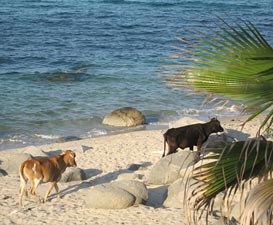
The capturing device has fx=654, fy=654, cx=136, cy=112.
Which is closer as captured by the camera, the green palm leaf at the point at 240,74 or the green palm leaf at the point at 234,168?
the green palm leaf at the point at 240,74

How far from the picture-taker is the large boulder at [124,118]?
20.7 meters

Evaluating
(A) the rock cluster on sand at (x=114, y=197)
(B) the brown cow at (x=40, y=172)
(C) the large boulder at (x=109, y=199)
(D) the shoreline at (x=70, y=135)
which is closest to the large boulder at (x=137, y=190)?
(A) the rock cluster on sand at (x=114, y=197)

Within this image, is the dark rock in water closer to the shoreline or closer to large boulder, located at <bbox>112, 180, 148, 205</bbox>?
the shoreline

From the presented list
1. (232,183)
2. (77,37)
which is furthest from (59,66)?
(232,183)

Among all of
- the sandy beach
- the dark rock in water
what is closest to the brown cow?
the sandy beach

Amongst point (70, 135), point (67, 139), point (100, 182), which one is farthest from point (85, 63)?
point (100, 182)

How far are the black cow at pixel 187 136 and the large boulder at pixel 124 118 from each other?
635cm

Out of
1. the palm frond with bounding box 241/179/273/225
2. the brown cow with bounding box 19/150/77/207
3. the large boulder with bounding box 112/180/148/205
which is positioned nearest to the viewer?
the palm frond with bounding box 241/179/273/225

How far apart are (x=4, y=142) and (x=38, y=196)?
7.23 metres

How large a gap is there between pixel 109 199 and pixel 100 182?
249 centimetres

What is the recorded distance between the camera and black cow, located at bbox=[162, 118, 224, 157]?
1416 centimetres

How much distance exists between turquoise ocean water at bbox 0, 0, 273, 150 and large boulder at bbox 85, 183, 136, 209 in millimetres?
4353

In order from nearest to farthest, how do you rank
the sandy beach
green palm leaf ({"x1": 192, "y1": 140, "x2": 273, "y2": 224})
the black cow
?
1. green palm leaf ({"x1": 192, "y1": 140, "x2": 273, "y2": 224})
2. the sandy beach
3. the black cow

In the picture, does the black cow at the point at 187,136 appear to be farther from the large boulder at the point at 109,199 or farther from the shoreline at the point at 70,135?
the shoreline at the point at 70,135
